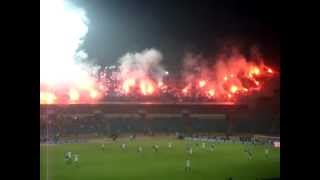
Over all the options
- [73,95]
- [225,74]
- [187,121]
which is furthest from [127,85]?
[225,74]

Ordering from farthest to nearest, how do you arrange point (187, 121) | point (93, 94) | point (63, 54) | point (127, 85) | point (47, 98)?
point (187, 121), point (127, 85), point (93, 94), point (63, 54), point (47, 98)

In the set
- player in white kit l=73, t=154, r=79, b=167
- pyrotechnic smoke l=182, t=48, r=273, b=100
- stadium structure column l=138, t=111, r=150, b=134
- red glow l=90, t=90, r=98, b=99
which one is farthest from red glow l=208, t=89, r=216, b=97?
player in white kit l=73, t=154, r=79, b=167

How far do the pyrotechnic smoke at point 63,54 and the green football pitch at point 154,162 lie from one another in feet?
1.65

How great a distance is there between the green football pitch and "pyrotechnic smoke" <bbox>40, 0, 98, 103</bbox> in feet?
1.65

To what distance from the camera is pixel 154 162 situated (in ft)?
15.8

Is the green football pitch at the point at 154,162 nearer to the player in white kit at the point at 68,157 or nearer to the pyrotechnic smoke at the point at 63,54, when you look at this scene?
the player in white kit at the point at 68,157

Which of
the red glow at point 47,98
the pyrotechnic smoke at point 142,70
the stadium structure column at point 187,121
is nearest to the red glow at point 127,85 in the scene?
the pyrotechnic smoke at point 142,70

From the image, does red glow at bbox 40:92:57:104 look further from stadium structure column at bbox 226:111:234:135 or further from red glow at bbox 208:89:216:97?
stadium structure column at bbox 226:111:234:135

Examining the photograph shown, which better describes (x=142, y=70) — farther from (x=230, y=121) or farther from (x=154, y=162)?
(x=230, y=121)

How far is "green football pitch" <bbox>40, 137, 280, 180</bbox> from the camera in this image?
441cm

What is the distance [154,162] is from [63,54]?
4.51 feet

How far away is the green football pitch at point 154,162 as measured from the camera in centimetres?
441

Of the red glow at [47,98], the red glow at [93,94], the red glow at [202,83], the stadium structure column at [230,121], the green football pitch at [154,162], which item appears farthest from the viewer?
the stadium structure column at [230,121]
